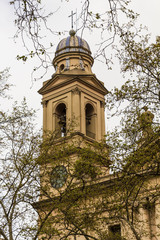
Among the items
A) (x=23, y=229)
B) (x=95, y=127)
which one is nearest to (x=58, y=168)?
(x=23, y=229)

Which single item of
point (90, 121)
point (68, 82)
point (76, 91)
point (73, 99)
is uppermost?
→ point (68, 82)

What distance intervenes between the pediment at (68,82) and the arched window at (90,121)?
179 cm

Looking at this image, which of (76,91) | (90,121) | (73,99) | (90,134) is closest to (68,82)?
(76,91)

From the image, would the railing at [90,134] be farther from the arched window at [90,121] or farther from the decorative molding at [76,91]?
the decorative molding at [76,91]

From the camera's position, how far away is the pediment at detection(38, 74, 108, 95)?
40.1 meters

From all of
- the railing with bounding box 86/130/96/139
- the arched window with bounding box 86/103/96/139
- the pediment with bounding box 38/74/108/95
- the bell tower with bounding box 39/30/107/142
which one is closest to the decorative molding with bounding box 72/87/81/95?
the bell tower with bounding box 39/30/107/142

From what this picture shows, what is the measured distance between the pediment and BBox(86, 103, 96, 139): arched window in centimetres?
179

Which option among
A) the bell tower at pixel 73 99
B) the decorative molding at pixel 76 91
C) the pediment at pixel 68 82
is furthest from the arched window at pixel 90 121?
the pediment at pixel 68 82

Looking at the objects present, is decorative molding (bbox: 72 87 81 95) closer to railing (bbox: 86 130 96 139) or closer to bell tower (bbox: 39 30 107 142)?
bell tower (bbox: 39 30 107 142)

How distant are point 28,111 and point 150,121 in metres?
6.23

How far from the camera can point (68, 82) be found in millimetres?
40031

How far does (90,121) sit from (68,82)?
144 inches

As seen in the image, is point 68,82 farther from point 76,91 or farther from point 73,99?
point 73,99

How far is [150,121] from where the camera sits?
15648mm
